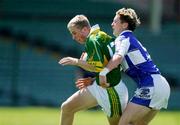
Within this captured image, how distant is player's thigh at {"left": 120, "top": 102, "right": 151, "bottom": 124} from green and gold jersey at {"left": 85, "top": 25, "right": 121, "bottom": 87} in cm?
44

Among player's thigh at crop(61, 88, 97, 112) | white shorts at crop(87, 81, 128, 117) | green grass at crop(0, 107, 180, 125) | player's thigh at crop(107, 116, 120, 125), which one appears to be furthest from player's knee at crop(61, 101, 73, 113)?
green grass at crop(0, 107, 180, 125)

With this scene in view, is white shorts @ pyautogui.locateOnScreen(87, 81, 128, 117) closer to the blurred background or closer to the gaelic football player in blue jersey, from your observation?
the gaelic football player in blue jersey

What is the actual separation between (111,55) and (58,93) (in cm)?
1833

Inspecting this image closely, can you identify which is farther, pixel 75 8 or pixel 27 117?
pixel 75 8

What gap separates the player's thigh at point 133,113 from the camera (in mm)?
10109

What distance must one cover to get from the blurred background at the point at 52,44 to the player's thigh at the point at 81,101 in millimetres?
17031

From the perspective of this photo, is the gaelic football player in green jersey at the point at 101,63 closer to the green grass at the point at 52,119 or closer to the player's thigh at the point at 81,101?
the player's thigh at the point at 81,101

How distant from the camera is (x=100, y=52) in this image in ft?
33.9

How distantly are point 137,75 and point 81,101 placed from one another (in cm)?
98

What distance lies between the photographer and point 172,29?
31.5m

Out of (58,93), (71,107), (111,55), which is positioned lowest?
(58,93)

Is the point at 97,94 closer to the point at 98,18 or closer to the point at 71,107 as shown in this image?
the point at 71,107

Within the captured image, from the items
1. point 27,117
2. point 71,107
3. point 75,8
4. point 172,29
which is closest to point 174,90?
point 172,29

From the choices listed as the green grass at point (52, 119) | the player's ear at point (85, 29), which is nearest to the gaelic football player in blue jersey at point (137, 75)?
the player's ear at point (85, 29)
